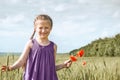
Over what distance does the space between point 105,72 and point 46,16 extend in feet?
5.81

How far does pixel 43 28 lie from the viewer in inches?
160

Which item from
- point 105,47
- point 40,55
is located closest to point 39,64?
point 40,55

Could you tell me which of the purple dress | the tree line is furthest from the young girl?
the tree line

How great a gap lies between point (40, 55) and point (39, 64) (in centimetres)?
9

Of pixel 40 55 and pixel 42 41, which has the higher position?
pixel 42 41

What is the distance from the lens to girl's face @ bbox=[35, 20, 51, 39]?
406 cm

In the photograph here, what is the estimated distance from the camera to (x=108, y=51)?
11961 mm

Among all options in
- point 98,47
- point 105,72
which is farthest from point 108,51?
point 105,72

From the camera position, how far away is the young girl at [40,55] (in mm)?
4082

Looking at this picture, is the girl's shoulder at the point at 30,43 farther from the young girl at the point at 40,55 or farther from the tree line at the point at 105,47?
the tree line at the point at 105,47

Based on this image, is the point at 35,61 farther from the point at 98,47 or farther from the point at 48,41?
the point at 98,47

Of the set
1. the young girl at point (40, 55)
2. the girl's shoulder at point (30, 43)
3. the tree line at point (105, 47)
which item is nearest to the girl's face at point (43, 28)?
the young girl at point (40, 55)

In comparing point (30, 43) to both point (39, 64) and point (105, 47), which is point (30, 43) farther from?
point (105, 47)

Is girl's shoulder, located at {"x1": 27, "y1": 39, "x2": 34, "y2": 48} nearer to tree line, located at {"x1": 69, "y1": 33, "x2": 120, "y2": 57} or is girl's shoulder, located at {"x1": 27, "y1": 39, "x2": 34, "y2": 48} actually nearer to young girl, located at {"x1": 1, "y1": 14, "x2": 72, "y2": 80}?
young girl, located at {"x1": 1, "y1": 14, "x2": 72, "y2": 80}
